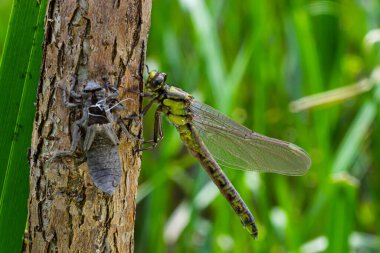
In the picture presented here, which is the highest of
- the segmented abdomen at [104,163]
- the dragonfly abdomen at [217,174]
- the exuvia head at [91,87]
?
Answer: the dragonfly abdomen at [217,174]

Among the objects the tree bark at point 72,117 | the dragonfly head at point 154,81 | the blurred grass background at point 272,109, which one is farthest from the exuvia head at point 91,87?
the blurred grass background at point 272,109

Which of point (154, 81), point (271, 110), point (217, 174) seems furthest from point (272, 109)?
point (154, 81)

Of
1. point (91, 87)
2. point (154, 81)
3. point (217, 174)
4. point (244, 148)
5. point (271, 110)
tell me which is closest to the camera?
point (91, 87)

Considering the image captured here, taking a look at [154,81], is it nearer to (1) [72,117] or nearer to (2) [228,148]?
(2) [228,148]

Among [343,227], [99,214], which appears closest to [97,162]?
[99,214]

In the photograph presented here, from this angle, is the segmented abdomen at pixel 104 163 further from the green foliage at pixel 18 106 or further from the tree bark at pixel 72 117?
the green foliage at pixel 18 106

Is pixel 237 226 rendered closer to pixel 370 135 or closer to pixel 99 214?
pixel 370 135
